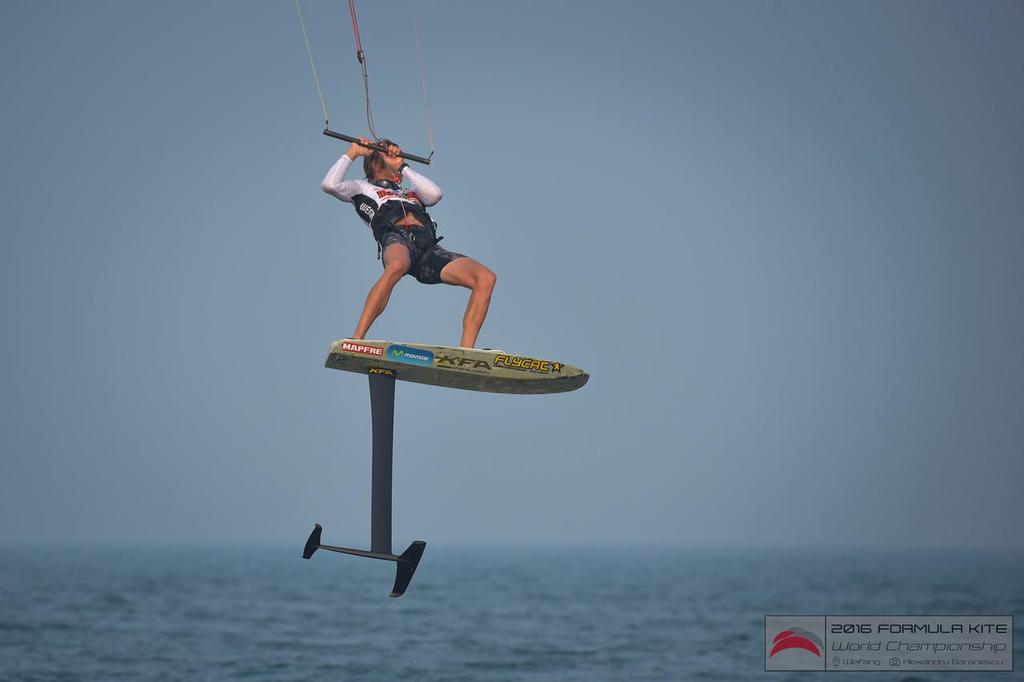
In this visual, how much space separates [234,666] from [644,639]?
25.2 meters

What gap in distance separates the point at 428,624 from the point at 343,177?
72.0 metres

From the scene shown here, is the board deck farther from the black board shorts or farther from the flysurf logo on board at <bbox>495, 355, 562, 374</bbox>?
the black board shorts

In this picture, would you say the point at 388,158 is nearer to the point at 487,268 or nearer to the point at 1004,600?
the point at 487,268

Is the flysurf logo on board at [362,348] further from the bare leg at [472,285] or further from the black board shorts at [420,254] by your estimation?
the black board shorts at [420,254]

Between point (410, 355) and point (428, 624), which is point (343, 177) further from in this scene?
point (428, 624)

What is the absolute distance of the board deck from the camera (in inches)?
599

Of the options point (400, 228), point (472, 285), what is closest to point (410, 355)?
point (472, 285)

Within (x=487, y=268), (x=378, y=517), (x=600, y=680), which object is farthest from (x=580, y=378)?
(x=600, y=680)

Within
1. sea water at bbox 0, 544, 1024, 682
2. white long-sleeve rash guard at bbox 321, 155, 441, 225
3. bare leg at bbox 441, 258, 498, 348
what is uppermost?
white long-sleeve rash guard at bbox 321, 155, 441, 225

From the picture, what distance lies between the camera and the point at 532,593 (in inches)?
4973

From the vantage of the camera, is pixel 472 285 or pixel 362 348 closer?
pixel 362 348

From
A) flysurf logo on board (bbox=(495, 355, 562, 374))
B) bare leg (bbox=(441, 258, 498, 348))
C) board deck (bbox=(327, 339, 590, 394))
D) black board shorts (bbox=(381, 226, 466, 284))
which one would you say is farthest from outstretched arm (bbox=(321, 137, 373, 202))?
flysurf logo on board (bbox=(495, 355, 562, 374))

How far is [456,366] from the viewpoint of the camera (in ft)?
51.2

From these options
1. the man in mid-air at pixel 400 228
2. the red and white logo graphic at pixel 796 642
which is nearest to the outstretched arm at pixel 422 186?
the man in mid-air at pixel 400 228
